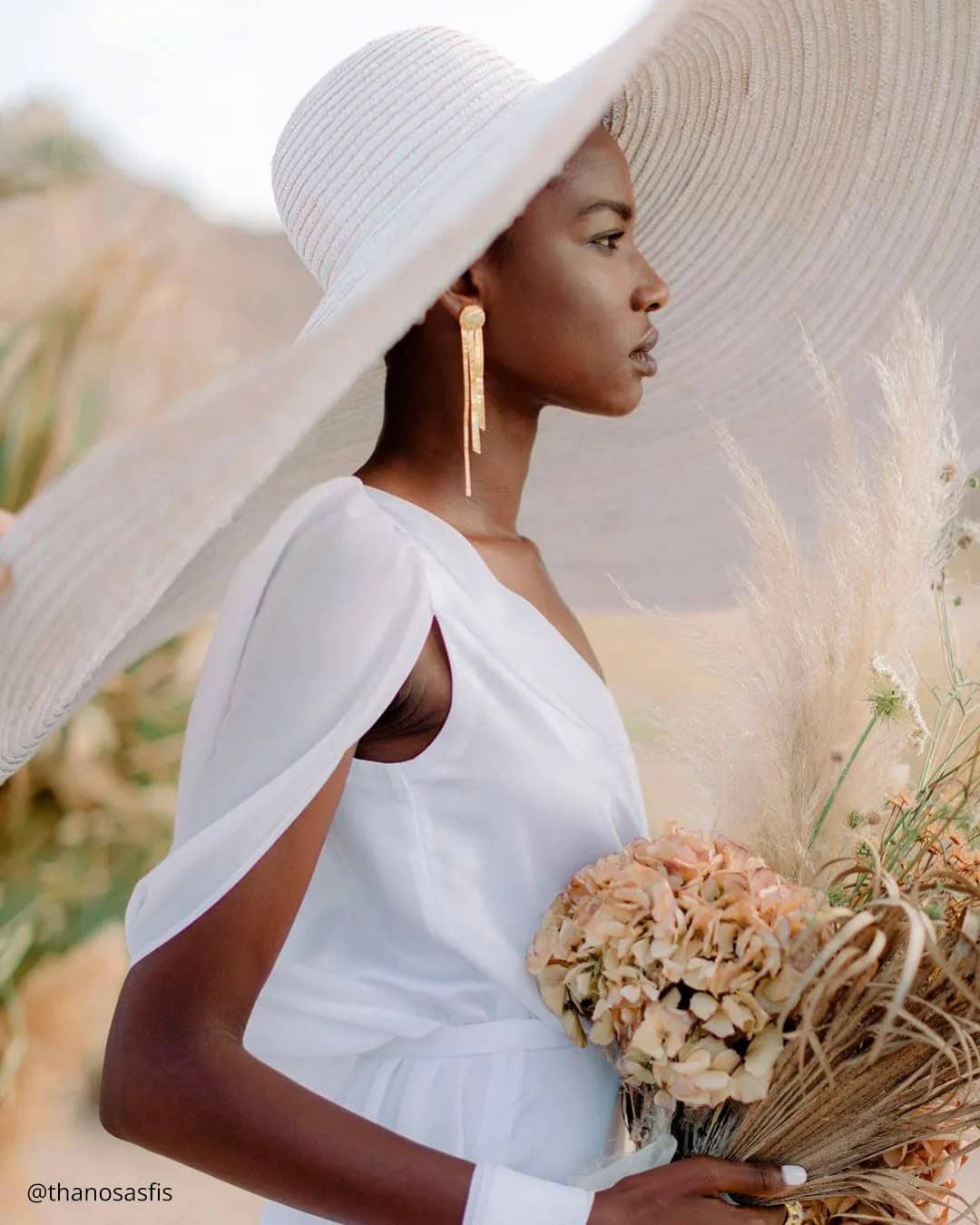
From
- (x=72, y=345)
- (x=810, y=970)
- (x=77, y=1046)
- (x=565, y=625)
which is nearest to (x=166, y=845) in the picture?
(x=77, y=1046)

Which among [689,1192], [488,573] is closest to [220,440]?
[488,573]

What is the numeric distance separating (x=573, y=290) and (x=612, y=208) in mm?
92

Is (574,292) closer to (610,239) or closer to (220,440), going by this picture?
(610,239)

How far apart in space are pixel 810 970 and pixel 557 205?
636mm

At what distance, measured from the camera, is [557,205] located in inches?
42.6

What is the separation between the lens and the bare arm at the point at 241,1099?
822 mm

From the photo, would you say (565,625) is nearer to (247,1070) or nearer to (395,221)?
(395,221)

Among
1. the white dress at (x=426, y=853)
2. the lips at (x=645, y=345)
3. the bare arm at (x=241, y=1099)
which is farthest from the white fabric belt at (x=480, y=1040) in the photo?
the lips at (x=645, y=345)

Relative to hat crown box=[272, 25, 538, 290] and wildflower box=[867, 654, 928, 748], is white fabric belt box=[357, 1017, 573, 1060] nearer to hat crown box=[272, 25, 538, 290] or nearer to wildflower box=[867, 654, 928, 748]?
wildflower box=[867, 654, 928, 748]

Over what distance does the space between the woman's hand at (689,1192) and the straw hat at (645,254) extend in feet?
1.67

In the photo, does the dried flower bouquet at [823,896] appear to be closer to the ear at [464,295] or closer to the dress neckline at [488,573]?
the dress neckline at [488,573]

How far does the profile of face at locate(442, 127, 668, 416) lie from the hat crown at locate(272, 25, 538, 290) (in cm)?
10

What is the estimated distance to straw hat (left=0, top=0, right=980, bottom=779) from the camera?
800 mm

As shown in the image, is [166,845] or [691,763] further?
[166,845]
